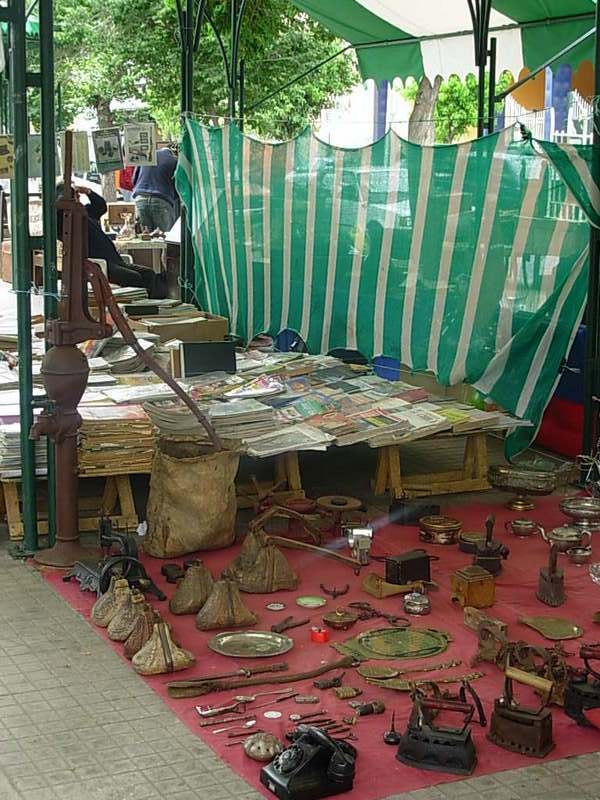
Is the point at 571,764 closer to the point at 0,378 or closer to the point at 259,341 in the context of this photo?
the point at 0,378

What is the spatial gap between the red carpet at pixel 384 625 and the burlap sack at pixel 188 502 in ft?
0.37

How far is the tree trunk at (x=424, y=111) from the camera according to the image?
44.9ft

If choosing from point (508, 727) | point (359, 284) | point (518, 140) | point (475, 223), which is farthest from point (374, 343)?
point (508, 727)

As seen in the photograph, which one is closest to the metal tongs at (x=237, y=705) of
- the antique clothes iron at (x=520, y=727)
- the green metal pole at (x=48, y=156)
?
the antique clothes iron at (x=520, y=727)

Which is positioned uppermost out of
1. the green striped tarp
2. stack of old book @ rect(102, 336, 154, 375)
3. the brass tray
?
the green striped tarp

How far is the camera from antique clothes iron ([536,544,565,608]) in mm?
5730

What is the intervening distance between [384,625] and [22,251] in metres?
2.55

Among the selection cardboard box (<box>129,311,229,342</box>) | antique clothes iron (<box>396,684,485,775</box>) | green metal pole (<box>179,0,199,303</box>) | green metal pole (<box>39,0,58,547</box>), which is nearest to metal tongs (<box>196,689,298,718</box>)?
antique clothes iron (<box>396,684,485,775</box>)

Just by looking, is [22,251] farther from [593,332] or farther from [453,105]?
[453,105]

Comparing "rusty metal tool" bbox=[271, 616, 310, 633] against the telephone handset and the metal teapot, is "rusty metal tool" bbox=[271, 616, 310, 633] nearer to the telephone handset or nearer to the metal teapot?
the telephone handset

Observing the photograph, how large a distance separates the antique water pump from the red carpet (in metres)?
0.30

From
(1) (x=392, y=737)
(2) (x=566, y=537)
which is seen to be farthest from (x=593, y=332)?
(1) (x=392, y=737)

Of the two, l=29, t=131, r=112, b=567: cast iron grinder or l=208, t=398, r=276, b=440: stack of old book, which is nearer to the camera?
l=29, t=131, r=112, b=567: cast iron grinder

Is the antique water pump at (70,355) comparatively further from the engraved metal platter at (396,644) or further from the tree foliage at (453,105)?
the tree foliage at (453,105)
